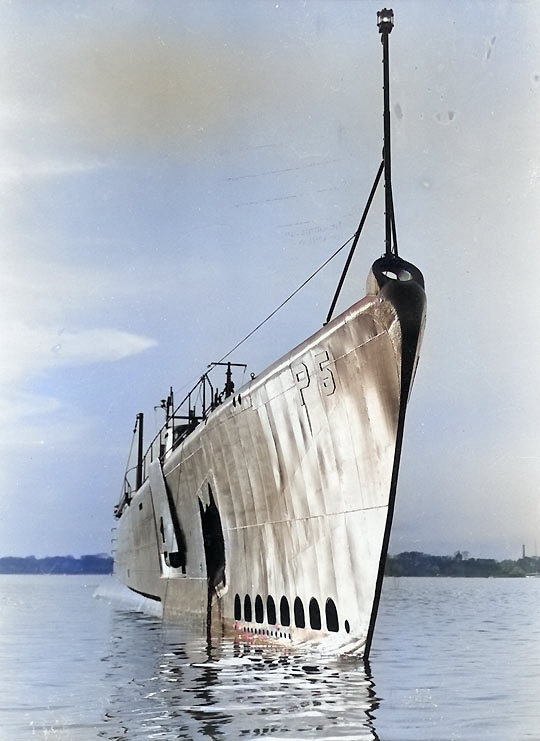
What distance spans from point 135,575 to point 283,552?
24813 millimetres

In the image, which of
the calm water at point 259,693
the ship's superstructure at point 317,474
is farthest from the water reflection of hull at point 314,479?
the calm water at point 259,693

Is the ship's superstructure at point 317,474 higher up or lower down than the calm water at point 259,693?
higher up

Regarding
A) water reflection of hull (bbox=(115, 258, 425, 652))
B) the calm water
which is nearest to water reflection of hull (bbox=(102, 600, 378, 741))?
the calm water

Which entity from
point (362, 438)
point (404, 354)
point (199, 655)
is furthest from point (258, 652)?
point (404, 354)

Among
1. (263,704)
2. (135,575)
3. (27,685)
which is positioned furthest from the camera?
(135,575)

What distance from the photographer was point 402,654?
18406mm

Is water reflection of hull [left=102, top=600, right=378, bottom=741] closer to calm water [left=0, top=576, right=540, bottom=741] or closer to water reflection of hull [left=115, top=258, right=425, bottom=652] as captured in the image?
calm water [left=0, top=576, right=540, bottom=741]

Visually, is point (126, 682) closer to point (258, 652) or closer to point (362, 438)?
point (258, 652)

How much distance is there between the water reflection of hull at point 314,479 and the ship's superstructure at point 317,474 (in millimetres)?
21

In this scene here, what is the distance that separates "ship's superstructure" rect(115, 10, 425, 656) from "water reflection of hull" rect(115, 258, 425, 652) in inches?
0.8

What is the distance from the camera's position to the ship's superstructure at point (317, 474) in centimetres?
1220

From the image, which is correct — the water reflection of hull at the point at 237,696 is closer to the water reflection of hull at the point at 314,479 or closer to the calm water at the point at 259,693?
the calm water at the point at 259,693

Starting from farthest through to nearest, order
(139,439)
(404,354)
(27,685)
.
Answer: (139,439), (27,685), (404,354)

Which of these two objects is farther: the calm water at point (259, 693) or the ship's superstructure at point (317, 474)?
the ship's superstructure at point (317, 474)
